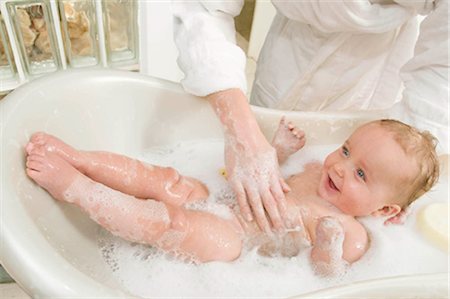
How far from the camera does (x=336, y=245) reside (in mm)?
936

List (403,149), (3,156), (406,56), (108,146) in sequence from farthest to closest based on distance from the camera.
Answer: (406,56)
(108,146)
(403,149)
(3,156)

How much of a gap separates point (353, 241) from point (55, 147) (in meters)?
0.62

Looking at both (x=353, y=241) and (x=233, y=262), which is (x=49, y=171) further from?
(x=353, y=241)

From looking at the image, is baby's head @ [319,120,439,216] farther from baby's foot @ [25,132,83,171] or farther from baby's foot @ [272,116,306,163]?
baby's foot @ [25,132,83,171]

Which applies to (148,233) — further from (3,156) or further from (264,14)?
(264,14)

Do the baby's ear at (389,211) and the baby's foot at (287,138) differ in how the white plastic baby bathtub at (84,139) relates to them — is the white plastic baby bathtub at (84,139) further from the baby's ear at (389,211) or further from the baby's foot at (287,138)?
the baby's ear at (389,211)

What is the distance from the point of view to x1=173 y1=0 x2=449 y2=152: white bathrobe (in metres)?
0.98

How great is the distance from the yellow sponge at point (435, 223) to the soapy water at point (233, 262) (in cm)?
2

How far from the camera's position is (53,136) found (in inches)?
35.2

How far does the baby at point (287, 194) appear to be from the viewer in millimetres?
849

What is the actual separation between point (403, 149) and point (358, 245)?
22 centimetres

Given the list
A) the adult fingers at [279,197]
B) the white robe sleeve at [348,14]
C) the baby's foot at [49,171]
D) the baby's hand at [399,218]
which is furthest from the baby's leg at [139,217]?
the white robe sleeve at [348,14]

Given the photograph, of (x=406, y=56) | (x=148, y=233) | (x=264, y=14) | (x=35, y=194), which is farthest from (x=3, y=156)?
(x=264, y=14)

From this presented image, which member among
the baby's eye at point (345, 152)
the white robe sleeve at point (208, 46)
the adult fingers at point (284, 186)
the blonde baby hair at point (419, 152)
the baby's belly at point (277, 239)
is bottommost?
the baby's belly at point (277, 239)
